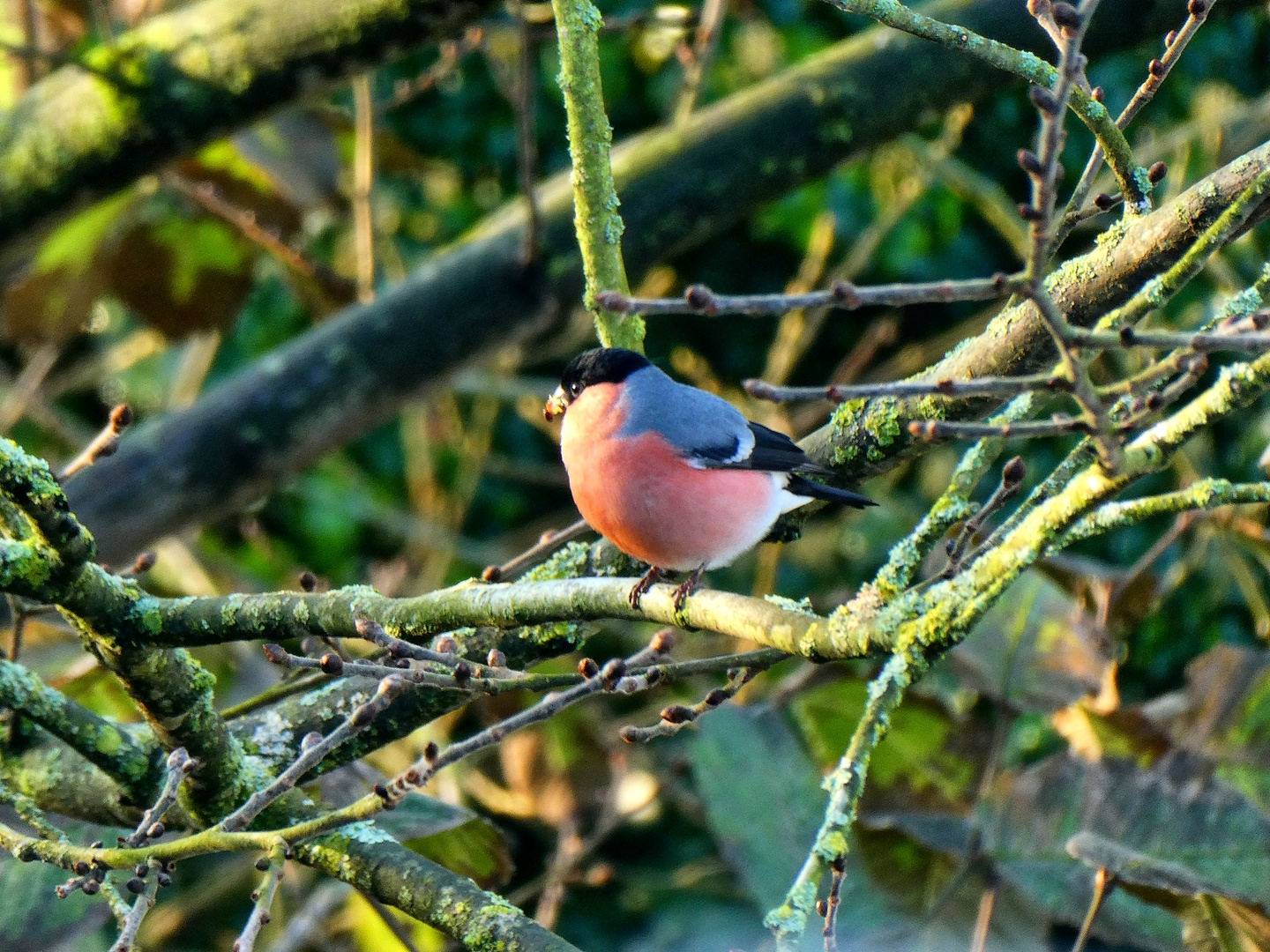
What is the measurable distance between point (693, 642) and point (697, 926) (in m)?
1.02

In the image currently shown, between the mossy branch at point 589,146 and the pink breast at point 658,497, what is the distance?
0.31 metres

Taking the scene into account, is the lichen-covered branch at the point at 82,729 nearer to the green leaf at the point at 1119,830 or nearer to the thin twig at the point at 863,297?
the thin twig at the point at 863,297

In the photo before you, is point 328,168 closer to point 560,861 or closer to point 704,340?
point 560,861

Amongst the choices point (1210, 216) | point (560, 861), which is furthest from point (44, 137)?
point (1210, 216)

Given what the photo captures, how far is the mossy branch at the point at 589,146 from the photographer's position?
2.06 m

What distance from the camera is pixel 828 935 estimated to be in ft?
3.90

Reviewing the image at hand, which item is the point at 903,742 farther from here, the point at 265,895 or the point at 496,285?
the point at 265,895

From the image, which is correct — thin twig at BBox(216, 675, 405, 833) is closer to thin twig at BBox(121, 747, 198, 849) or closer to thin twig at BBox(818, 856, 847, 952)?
thin twig at BBox(121, 747, 198, 849)

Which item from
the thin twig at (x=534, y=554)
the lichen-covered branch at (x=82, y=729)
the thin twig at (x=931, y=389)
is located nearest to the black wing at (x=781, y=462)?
the thin twig at (x=534, y=554)

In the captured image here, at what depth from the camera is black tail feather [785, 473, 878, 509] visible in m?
2.09

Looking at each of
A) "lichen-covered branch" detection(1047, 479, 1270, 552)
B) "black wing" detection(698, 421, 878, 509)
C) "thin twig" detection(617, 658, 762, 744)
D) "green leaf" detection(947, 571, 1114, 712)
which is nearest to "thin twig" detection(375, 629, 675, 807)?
"thin twig" detection(617, 658, 762, 744)

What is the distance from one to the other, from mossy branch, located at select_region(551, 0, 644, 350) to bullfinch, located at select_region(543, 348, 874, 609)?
9.0 inches

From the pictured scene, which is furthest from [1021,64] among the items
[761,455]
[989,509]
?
[761,455]

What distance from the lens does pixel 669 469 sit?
7.54 feet
